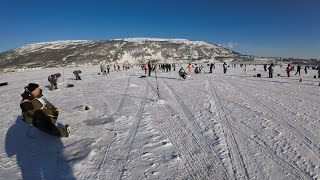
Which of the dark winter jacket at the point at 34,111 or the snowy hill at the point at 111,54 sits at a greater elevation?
the snowy hill at the point at 111,54

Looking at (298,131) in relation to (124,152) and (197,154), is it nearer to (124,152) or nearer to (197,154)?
(197,154)

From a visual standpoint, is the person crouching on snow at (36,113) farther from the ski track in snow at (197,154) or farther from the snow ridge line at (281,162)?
the snow ridge line at (281,162)

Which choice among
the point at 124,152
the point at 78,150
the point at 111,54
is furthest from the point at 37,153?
the point at 111,54

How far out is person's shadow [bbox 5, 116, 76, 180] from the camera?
4941 mm

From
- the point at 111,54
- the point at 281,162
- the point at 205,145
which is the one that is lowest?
the point at 281,162

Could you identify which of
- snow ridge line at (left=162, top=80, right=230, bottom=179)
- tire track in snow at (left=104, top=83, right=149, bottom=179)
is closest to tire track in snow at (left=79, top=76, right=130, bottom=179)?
tire track in snow at (left=104, top=83, right=149, bottom=179)

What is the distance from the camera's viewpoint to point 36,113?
6.67m

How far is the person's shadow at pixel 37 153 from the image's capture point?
4941mm

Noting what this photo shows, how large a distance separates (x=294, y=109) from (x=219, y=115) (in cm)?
350

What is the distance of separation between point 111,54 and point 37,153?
438ft

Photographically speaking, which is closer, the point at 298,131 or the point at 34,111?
the point at 34,111

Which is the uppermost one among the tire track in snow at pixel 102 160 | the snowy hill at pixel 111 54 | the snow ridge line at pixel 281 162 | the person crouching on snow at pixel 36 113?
the snowy hill at pixel 111 54

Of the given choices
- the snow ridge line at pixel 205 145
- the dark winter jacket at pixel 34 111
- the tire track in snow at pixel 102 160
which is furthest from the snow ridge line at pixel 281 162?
the dark winter jacket at pixel 34 111

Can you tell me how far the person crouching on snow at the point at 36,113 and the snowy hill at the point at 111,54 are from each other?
114 m
